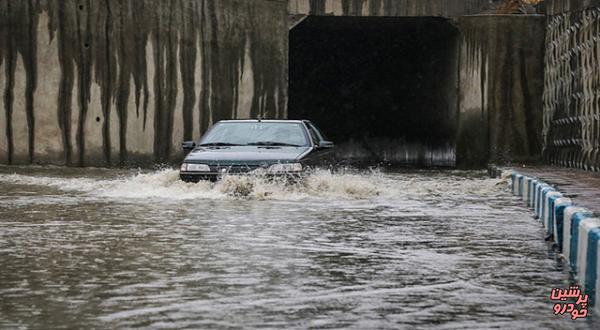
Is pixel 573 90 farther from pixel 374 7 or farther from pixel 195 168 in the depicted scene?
pixel 195 168

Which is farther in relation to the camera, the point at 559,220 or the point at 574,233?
the point at 559,220

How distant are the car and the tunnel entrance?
964 centimetres

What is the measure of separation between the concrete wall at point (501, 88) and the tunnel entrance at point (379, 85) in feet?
1.87

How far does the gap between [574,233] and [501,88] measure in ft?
57.5

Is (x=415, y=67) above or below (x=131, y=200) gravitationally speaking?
above

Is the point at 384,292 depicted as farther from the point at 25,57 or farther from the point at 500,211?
the point at 25,57

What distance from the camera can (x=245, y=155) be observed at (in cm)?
1638

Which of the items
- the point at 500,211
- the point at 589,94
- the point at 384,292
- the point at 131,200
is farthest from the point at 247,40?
the point at 384,292

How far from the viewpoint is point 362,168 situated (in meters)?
30.3

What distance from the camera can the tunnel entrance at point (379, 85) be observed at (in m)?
28.6

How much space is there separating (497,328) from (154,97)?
62.9 ft

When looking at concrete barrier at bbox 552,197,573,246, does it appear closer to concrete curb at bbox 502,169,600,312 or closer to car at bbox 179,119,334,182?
concrete curb at bbox 502,169,600,312

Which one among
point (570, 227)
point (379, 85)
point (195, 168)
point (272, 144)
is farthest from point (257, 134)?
point (379, 85)

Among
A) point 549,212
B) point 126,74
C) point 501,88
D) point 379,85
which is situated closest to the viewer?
point 549,212
